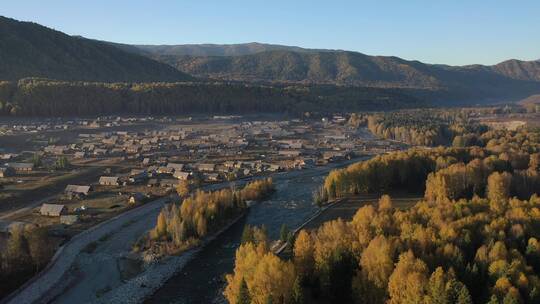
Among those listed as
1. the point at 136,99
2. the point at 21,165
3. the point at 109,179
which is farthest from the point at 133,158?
the point at 136,99

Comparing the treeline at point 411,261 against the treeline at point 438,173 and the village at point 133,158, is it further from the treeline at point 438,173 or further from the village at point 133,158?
the village at point 133,158

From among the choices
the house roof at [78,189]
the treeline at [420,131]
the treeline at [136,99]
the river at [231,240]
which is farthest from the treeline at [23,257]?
the treeline at [136,99]

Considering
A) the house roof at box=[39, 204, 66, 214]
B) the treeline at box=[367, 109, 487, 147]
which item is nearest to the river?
the house roof at box=[39, 204, 66, 214]

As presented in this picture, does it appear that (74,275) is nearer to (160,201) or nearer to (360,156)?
(160,201)

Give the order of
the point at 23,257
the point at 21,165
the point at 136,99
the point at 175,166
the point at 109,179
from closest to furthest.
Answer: the point at 23,257
the point at 109,179
the point at 21,165
the point at 175,166
the point at 136,99

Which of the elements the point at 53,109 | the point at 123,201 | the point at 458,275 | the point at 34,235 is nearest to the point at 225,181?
the point at 123,201

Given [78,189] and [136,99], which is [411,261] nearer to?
[78,189]

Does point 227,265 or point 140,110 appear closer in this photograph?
point 227,265
